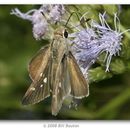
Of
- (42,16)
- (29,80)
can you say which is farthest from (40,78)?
(42,16)

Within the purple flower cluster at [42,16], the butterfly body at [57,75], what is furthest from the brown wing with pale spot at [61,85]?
the purple flower cluster at [42,16]

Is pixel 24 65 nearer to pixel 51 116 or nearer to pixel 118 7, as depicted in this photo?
pixel 51 116

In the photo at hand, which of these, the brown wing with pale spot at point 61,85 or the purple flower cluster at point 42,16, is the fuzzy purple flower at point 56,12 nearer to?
the purple flower cluster at point 42,16

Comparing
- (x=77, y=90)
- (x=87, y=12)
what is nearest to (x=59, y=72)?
(x=77, y=90)

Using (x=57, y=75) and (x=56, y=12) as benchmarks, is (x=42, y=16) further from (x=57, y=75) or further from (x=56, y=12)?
(x=57, y=75)

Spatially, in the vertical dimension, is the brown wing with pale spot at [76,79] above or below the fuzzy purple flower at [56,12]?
below

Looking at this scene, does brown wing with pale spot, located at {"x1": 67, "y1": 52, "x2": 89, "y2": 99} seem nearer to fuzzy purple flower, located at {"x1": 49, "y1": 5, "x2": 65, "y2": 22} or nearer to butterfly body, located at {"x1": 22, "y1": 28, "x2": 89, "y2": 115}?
butterfly body, located at {"x1": 22, "y1": 28, "x2": 89, "y2": 115}
